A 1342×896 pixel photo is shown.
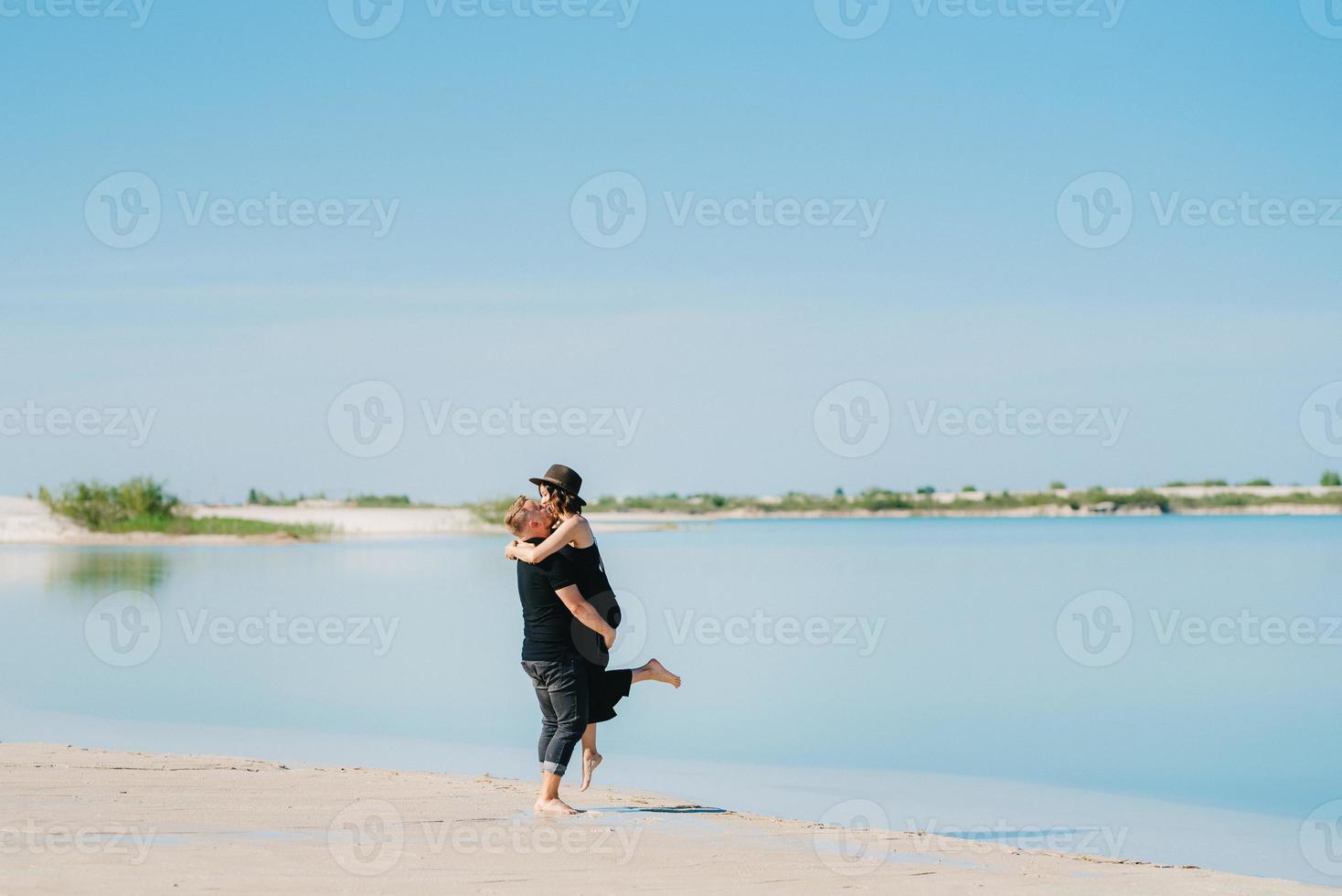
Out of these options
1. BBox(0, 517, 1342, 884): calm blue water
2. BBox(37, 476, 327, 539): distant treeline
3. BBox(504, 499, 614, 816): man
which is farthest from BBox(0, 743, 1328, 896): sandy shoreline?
Result: BBox(37, 476, 327, 539): distant treeline

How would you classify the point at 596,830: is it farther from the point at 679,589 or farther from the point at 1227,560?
the point at 1227,560

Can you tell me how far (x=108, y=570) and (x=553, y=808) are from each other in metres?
27.2

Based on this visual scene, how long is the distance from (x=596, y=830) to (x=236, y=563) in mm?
30311

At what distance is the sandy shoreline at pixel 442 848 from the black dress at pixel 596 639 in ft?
1.93

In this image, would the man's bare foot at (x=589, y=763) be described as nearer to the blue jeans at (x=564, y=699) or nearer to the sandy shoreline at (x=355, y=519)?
the blue jeans at (x=564, y=699)

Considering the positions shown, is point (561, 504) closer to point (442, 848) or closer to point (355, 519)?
point (442, 848)

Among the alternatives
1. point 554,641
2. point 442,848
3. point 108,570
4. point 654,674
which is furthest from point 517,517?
point 108,570

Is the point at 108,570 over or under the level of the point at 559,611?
over

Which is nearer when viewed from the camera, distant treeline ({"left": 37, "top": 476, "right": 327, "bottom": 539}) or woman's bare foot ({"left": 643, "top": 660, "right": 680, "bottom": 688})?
woman's bare foot ({"left": 643, "top": 660, "right": 680, "bottom": 688})

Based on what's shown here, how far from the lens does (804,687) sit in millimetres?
14789

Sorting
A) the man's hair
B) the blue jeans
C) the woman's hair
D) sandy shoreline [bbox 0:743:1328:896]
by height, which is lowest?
sandy shoreline [bbox 0:743:1328:896]

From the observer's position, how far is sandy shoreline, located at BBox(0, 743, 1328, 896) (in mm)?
5066

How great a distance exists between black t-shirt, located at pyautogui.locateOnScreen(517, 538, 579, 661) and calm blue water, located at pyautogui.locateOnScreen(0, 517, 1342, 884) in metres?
2.35

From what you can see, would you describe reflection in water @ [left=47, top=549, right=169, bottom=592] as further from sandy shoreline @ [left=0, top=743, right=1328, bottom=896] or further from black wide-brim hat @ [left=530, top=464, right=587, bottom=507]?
black wide-brim hat @ [left=530, top=464, right=587, bottom=507]
